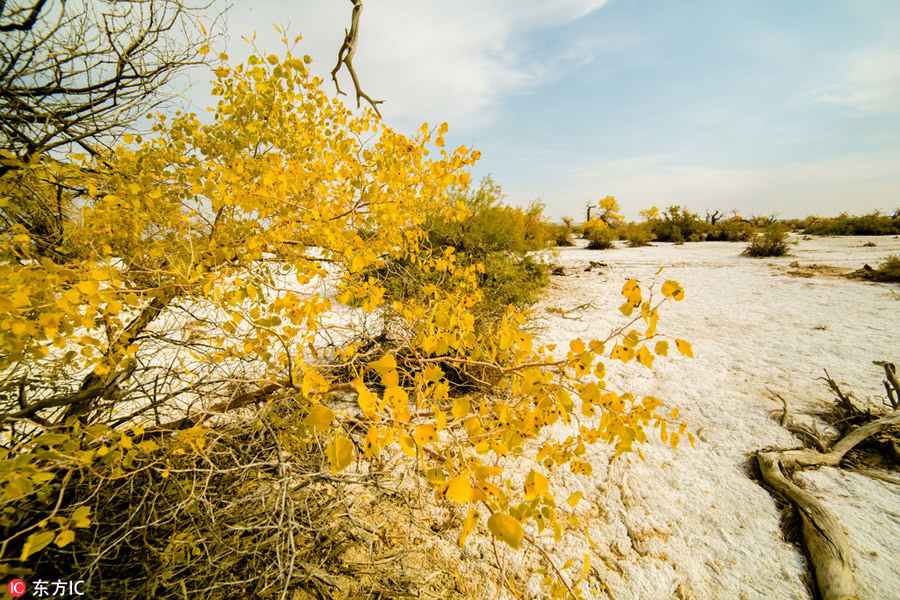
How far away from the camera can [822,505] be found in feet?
6.05

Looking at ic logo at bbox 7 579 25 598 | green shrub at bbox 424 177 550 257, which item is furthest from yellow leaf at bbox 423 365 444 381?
green shrub at bbox 424 177 550 257

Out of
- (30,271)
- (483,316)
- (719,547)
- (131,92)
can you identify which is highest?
(131,92)

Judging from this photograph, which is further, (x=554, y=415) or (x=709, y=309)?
(x=709, y=309)

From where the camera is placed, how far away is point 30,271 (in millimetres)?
812

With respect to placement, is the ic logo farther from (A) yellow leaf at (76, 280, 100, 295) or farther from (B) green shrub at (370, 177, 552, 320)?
(B) green shrub at (370, 177, 552, 320)

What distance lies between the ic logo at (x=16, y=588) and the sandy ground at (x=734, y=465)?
2012 millimetres

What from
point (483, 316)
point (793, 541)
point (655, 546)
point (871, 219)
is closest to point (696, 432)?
point (793, 541)

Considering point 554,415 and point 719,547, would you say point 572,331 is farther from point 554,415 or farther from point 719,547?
point 554,415

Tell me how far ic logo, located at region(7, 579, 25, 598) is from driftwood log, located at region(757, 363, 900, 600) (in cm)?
297

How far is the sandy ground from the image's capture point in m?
1.63

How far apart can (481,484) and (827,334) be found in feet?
18.7

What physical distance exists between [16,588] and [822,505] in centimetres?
342

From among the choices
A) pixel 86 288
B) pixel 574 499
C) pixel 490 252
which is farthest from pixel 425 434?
pixel 490 252

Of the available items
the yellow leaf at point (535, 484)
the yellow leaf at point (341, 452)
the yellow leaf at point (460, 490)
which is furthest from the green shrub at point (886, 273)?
the yellow leaf at point (341, 452)
